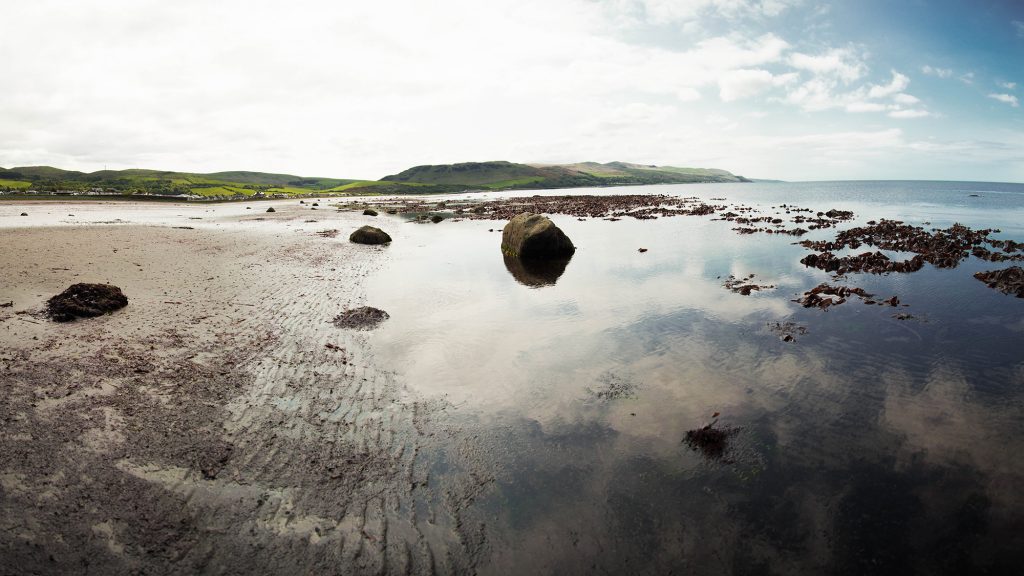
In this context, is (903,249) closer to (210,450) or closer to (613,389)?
(613,389)

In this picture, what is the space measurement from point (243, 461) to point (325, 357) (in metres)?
4.48

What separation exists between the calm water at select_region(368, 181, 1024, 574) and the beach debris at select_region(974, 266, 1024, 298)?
1.21 meters

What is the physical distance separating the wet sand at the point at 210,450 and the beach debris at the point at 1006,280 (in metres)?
23.6

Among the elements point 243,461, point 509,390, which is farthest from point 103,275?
point 509,390

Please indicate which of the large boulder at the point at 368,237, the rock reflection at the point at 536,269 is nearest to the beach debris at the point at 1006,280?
the rock reflection at the point at 536,269

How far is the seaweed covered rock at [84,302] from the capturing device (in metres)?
11.9

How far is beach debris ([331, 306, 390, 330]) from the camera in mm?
13895

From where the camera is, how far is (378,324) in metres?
14.2

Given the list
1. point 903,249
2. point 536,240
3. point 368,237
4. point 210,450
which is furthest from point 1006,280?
point 368,237

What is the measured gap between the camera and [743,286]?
18766 mm

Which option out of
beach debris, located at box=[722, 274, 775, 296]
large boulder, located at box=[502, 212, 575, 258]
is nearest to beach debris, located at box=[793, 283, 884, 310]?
beach debris, located at box=[722, 274, 775, 296]

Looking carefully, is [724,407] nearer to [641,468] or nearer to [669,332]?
[641,468]

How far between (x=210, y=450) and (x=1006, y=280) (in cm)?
2881

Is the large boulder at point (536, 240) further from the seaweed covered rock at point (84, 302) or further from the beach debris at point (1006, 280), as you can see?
the beach debris at point (1006, 280)
